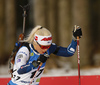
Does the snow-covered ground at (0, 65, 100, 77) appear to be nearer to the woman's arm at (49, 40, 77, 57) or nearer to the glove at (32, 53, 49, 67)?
the woman's arm at (49, 40, 77, 57)

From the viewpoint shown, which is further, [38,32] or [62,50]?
[62,50]

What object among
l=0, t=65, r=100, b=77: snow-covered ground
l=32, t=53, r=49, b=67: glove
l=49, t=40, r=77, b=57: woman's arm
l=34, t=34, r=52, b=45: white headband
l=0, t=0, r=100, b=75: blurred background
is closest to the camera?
l=32, t=53, r=49, b=67: glove

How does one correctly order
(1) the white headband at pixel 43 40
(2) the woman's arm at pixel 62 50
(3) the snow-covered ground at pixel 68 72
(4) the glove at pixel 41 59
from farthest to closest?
(3) the snow-covered ground at pixel 68 72 → (2) the woman's arm at pixel 62 50 → (1) the white headband at pixel 43 40 → (4) the glove at pixel 41 59

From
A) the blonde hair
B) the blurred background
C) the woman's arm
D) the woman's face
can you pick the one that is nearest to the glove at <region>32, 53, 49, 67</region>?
the woman's face

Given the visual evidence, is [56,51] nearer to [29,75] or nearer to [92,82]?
[29,75]

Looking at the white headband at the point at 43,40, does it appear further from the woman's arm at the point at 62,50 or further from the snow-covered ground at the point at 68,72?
the snow-covered ground at the point at 68,72

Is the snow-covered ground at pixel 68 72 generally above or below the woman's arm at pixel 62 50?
below

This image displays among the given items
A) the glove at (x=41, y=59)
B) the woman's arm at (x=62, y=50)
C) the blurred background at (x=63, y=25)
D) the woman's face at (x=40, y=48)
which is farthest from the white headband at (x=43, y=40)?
the blurred background at (x=63, y=25)

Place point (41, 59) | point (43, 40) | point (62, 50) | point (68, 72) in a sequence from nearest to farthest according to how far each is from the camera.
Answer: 1. point (41, 59)
2. point (43, 40)
3. point (62, 50)
4. point (68, 72)

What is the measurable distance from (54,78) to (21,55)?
71.1 inches

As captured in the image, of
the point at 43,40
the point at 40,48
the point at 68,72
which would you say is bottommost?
the point at 68,72

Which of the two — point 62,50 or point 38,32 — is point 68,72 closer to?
point 62,50

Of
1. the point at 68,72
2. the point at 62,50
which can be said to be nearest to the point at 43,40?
the point at 62,50

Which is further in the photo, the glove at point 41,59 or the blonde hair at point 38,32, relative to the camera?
the blonde hair at point 38,32
